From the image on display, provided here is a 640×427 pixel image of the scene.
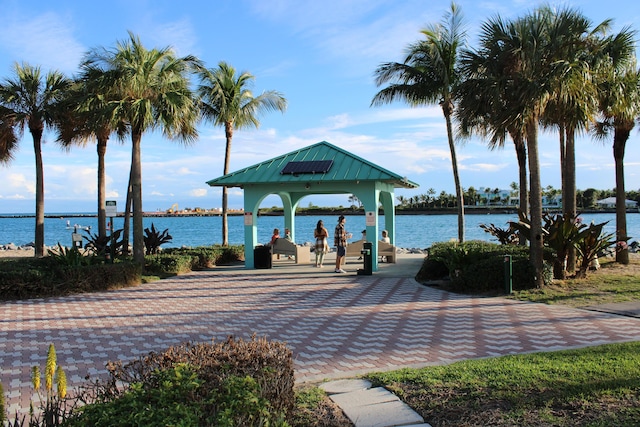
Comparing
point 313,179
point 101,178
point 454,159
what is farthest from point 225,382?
point 101,178

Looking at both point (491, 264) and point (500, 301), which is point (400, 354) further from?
point (491, 264)

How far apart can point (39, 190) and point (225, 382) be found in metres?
18.9

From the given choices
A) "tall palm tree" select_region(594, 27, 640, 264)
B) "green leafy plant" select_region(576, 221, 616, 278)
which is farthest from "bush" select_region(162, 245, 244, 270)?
"tall palm tree" select_region(594, 27, 640, 264)

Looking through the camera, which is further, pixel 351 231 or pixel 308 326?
pixel 351 231

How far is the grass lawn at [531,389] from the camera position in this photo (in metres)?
4.30

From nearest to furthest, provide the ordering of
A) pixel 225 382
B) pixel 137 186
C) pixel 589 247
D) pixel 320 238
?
1. pixel 225 382
2. pixel 589 247
3. pixel 137 186
4. pixel 320 238

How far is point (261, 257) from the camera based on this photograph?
17.8 meters

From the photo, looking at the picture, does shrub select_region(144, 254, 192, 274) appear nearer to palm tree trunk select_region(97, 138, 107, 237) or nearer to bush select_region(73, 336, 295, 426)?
palm tree trunk select_region(97, 138, 107, 237)

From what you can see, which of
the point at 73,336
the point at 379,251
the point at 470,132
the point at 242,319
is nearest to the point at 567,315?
the point at 242,319

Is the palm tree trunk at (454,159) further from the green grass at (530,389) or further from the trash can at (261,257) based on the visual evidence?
the green grass at (530,389)

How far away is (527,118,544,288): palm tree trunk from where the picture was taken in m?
11.7

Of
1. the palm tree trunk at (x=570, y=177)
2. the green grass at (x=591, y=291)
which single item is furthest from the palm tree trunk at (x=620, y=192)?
the palm tree trunk at (x=570, y=177)

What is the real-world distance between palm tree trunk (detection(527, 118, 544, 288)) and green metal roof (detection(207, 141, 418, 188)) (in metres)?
4.48

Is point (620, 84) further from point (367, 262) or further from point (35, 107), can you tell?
point (35, 107)
